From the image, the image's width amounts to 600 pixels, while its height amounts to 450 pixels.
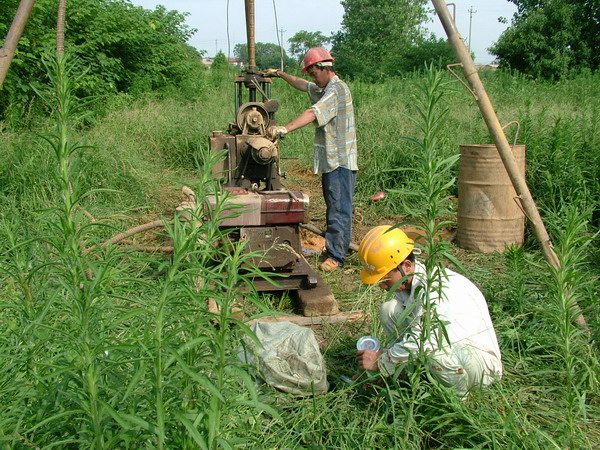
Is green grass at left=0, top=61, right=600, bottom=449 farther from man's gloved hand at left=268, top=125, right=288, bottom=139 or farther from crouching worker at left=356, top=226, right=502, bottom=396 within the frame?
man's gloved hand at left=268, top=125, right=288, bottom=139

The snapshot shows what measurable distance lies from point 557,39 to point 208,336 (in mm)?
23023

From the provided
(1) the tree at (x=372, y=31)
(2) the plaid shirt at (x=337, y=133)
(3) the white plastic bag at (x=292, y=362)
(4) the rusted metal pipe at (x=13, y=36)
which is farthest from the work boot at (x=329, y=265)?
(1) the tree at (x=372, y=31)

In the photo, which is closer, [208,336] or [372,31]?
[208,336]

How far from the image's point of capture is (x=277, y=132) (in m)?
4.98

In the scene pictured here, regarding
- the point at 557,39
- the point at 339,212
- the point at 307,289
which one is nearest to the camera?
the point at 307,289

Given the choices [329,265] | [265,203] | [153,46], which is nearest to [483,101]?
[265,203]

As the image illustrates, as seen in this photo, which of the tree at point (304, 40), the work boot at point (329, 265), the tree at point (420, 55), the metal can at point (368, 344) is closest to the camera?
the metal can at point (368, 344)

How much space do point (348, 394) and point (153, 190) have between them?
5039 millimetres

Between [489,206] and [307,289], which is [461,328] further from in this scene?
[489,206]

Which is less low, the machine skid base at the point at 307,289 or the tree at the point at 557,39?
the tree at the point at 557,39

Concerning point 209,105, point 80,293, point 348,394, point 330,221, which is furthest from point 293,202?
point 209,105

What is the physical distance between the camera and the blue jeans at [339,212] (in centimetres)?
561

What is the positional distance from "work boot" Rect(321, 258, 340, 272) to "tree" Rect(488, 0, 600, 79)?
18273 mm

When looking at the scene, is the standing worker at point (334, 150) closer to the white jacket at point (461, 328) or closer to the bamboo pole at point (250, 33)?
the bamboo pole at point (250, 33)
